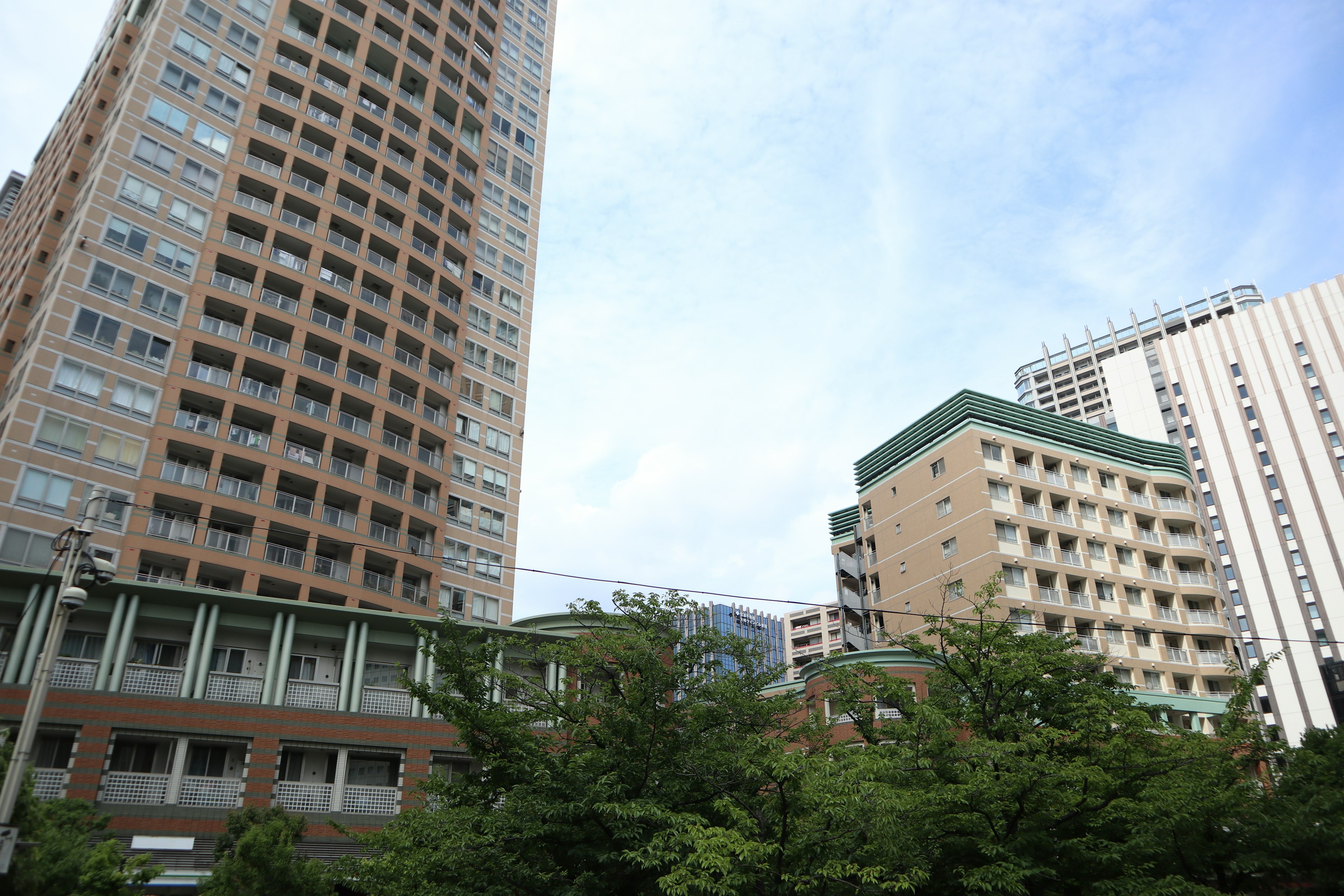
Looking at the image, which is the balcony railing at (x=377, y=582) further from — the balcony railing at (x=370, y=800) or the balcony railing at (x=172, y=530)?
the balcony railing at (x=370, y=800)

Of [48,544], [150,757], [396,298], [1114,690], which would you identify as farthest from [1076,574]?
[48,544]

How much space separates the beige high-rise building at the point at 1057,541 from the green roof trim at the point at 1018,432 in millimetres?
112

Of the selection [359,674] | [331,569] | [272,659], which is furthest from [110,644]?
[331,569]

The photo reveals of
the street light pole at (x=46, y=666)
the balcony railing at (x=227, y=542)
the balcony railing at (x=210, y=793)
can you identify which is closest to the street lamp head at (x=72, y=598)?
the street light pole at (x=46, y=666)

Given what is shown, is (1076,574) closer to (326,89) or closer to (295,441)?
(295,441)

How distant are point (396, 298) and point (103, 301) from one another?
615 inches

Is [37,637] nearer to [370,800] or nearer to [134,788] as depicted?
[134,788]

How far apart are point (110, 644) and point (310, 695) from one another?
7843 mm

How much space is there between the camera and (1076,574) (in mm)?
58188

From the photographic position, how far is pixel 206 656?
36.0 meters

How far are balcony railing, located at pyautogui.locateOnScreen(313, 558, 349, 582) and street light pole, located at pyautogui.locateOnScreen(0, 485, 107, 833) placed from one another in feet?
96.4

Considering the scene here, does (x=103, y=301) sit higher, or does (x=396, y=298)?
(x=396, y=298)

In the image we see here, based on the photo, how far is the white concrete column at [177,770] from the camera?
33281mm

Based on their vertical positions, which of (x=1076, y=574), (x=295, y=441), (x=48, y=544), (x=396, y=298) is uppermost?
(x=396, y=298)
